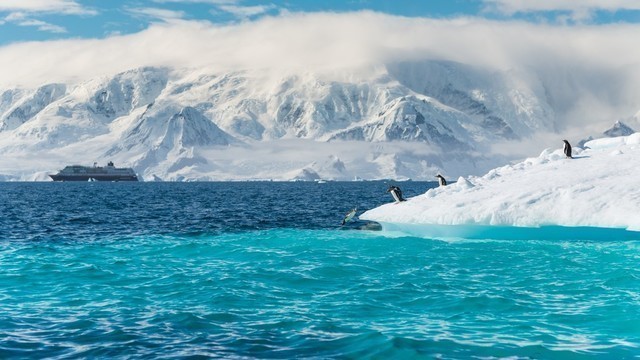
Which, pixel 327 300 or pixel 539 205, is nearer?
pixel 327 300

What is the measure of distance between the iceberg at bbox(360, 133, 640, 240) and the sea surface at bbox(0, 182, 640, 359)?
0.81m

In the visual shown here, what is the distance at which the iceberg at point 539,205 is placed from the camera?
31688 millimetres

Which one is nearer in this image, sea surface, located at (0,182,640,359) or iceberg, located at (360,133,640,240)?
sea surface, located at (0,182,640,359)

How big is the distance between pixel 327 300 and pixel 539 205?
14192mm

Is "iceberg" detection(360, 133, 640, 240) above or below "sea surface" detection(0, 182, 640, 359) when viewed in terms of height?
above

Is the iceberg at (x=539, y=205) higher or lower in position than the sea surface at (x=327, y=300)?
higher

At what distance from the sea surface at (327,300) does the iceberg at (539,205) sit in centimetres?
81

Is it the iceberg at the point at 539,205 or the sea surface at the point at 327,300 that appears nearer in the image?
the sea surface at the point at 327,300

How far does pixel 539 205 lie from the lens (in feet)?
109

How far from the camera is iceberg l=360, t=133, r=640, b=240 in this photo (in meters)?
31.7

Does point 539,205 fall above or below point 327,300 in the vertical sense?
above

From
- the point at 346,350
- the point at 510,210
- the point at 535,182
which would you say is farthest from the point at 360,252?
the point at 346,350

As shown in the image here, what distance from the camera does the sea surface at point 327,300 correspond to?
1773 cm

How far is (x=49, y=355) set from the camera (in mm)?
17016
